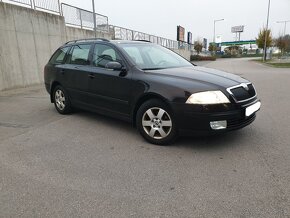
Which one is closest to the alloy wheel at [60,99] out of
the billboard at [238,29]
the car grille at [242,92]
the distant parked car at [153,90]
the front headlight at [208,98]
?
the distant parked car at [153,90]

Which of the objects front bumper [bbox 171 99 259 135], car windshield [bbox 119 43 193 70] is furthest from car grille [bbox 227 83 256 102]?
car windshield [bbox 119 43 193 70]

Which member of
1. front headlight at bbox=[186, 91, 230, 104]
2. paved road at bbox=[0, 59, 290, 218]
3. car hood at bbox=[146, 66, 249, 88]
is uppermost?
car hood at bbox=[146, 66, 249, 88]

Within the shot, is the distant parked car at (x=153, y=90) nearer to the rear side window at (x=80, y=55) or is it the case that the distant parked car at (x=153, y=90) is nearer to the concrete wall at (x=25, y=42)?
the rear side window at (x=80, y=55)

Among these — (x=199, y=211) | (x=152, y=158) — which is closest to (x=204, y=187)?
(x=199, y=211)

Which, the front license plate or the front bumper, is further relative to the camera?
the front license plate

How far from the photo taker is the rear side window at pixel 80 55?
5267 mm

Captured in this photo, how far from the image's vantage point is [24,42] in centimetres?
1053

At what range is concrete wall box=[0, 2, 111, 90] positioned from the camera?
9641 mm

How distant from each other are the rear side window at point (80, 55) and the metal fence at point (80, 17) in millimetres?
8895

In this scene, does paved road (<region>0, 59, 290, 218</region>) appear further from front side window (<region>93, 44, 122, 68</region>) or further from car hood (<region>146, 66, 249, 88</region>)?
front side window (<region>93, 44, 122, 68</region>)

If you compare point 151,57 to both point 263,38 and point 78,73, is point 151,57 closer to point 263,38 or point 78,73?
point 78,73

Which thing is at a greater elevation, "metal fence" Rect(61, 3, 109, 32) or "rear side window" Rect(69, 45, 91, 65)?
"metal fence" Rect(61, 3, 109, 32)

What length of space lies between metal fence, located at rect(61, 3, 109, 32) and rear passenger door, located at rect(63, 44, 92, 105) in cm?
898

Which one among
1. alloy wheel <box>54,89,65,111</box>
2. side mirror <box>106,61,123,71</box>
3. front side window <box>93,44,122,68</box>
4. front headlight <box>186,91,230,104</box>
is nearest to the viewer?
front headlight <box>186,91,230,104</box>
